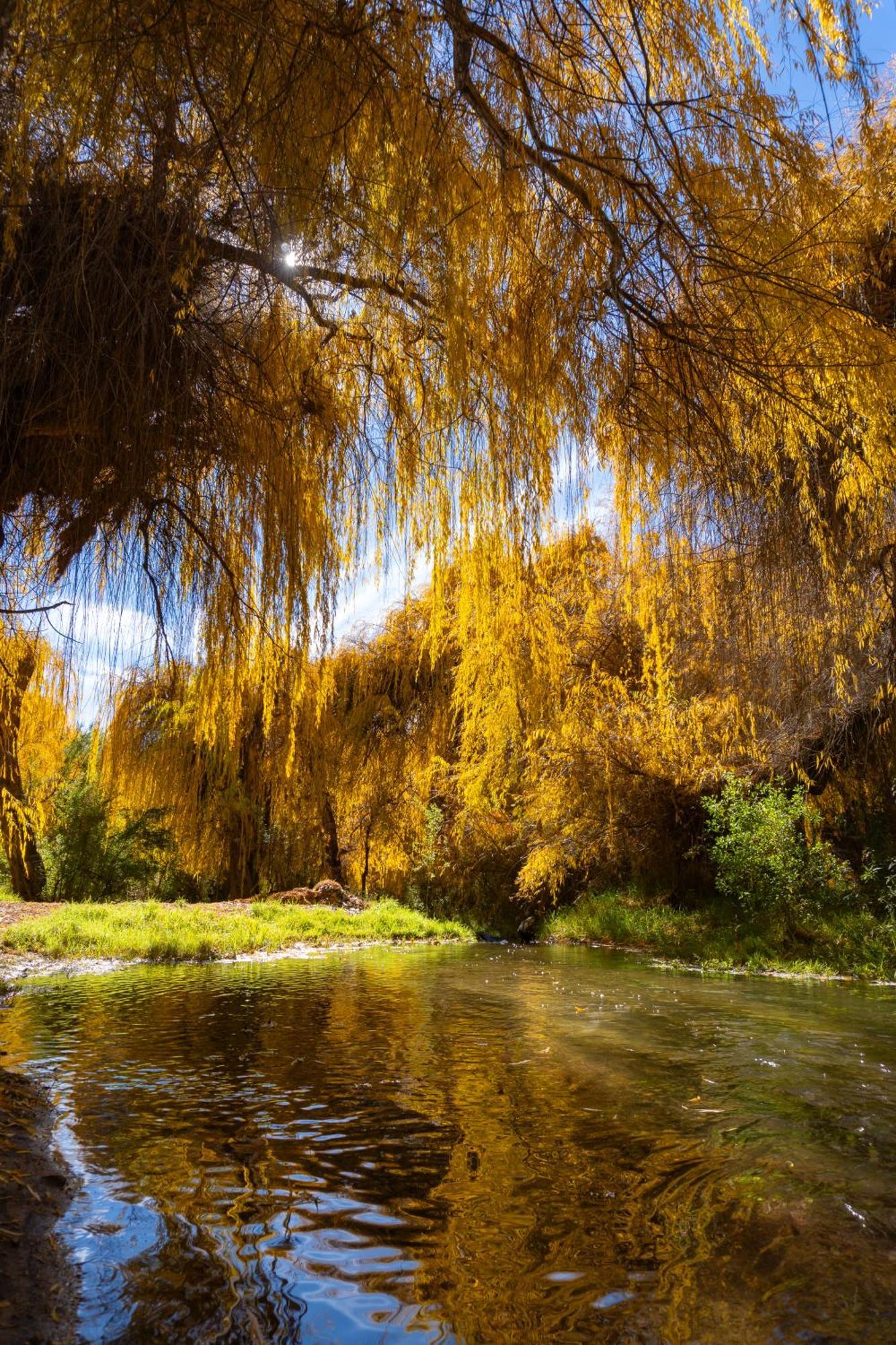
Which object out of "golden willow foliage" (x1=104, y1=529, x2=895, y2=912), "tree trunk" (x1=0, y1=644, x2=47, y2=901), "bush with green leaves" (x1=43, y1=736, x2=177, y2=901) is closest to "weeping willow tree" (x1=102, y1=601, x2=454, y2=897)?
"golden willow foliage" (x1=104, y1=529, x2=895, y2=912)

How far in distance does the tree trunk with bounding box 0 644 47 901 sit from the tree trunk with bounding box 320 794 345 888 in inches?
213

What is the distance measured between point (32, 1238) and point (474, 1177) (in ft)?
3.88

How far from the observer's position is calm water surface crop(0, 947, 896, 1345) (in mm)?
1845

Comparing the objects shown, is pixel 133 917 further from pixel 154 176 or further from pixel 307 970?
pixel 154 176

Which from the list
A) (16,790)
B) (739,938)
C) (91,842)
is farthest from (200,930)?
(91,842)

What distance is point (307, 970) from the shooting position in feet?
28.0

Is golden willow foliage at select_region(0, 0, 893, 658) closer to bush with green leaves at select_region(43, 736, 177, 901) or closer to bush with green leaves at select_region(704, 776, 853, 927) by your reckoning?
bush with green leaves at select_region(704, 776, 853, 927)

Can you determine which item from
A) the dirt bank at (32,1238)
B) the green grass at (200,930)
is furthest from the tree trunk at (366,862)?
the dirt bank at (32,1238)

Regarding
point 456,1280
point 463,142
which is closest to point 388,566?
point 463,142

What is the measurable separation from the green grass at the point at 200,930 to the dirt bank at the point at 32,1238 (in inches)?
260

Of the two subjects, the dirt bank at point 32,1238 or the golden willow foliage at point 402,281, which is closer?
the dirt bank at point 32,1238

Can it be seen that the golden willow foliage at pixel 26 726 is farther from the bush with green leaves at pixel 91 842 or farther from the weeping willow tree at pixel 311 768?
the bush with green leaves at pixel 91 842

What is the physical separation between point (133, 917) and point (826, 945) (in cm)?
801

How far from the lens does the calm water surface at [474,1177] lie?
6.05 feet
